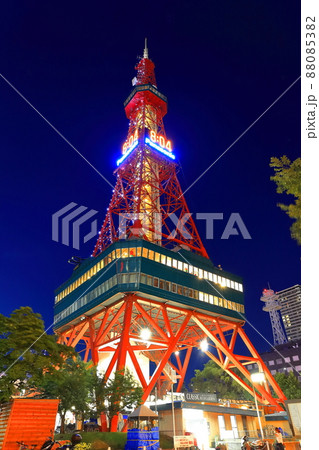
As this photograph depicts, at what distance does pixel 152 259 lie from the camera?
52375 mm

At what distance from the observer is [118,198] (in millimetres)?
71000

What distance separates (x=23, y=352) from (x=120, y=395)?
15.0 meters

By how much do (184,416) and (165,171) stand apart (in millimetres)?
49049

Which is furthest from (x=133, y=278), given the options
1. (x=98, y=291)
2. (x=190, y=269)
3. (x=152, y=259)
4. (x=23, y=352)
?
(x=23, y=352)

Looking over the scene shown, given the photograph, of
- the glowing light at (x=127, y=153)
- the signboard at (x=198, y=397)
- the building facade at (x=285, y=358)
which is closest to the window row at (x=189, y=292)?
the signboard at (x=198, y=397)

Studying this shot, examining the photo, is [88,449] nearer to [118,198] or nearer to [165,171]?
[118,198]

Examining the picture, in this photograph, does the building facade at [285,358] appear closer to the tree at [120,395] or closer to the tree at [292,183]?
the tree at [120,395]

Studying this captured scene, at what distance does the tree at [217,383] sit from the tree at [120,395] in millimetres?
56461

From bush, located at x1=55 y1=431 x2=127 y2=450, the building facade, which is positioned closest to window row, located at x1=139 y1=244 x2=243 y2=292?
bush, located at x1=55 y1=431 x2=127 y2=450

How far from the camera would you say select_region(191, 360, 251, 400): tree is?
3489 inches

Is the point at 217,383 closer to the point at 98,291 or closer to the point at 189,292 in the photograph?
the point at 189,292

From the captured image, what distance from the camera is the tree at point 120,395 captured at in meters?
36.6
